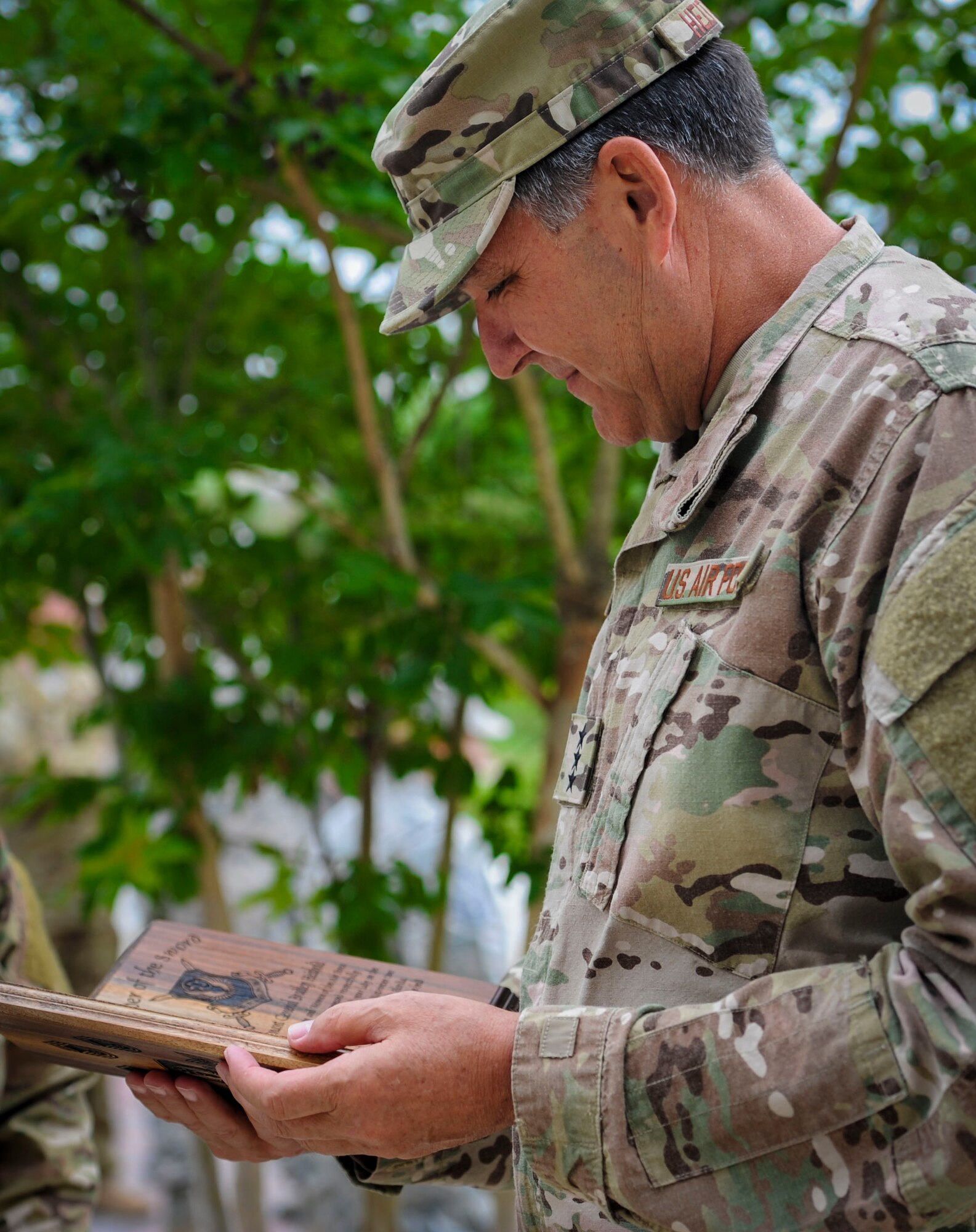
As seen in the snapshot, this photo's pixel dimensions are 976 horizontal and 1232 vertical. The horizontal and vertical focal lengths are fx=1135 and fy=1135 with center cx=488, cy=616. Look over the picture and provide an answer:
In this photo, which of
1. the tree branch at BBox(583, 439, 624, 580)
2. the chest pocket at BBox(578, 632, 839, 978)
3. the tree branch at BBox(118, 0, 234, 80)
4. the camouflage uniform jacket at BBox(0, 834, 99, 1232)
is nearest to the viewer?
the chest pocket at BBox(578, 632, 839, 978)

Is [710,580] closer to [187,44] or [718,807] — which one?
[718,807]

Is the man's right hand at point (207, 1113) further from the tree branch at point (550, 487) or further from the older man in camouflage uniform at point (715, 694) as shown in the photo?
the tree branch at point (550, 487)

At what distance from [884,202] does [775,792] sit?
206 centimetres

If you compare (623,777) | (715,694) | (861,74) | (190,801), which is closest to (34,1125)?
(190,801)

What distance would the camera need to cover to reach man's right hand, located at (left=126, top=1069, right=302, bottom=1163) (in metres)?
1.12

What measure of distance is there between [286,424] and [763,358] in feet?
7.17

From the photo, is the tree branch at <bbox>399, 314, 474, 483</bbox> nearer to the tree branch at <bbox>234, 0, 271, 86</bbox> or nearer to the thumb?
the tree branch at <bbox>234, 0, 271, 86</bbox>

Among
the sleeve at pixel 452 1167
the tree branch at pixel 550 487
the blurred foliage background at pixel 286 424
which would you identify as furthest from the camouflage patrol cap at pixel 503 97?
the tree branch at pixel 550 487

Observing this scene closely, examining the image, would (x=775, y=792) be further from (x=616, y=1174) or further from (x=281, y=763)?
(x=281, y=763)

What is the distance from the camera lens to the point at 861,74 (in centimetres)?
206

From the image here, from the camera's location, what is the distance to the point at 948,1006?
2.31 ft

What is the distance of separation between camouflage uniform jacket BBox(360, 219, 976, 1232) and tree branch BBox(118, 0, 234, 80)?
1.40 m

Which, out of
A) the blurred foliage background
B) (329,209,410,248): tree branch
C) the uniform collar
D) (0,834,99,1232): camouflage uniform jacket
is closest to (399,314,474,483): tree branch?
the blurred foliage background

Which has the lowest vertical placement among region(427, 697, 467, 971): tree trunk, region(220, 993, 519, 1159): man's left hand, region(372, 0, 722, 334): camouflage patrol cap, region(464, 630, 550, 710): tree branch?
region(427, 697, 467, 971): tree trunk
